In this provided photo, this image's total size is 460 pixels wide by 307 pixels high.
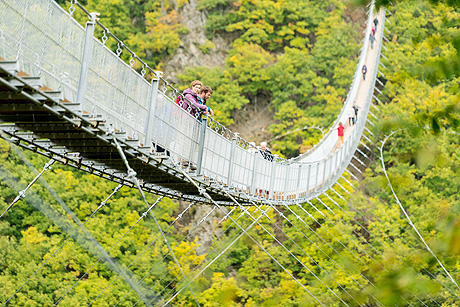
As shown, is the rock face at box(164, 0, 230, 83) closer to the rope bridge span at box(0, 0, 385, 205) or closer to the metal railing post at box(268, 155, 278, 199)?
the metal railing post at box(268, 155, 278, 199)

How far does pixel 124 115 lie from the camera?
263 inches

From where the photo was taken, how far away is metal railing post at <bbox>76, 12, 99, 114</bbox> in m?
5.77

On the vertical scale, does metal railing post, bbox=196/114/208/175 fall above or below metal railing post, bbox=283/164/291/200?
below

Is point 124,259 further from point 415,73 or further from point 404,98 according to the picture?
point 415,73

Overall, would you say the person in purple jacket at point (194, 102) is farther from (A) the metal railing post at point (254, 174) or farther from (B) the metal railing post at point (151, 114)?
(A) the metal railing post at point (254, 174)

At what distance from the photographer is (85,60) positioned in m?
5.87

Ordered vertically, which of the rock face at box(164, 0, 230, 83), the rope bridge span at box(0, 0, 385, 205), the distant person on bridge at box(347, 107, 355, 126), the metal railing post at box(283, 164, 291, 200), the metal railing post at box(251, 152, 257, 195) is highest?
the rock face at box(164, 0, 230, 83)

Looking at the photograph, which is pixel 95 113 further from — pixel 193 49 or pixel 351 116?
pixel 193 49

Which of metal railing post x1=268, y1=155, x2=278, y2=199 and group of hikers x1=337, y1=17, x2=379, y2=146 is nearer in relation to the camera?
metal railing post x1=268, y1=155, x2=278, y2=199

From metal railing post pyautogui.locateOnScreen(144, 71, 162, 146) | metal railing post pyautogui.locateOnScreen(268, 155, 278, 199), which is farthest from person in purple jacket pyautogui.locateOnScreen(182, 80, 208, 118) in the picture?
metal railing post pyautogui.locateOnScreen(268, 155, 278, 199)

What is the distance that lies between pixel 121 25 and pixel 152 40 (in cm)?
196

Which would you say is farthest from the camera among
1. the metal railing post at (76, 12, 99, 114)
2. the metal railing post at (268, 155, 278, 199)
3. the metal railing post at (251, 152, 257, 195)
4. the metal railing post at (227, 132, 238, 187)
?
the metal railing post at (268, 155, 278, 199)

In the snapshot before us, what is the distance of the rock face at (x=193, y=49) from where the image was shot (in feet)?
105

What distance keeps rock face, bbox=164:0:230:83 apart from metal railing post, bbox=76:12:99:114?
83.7 feet
